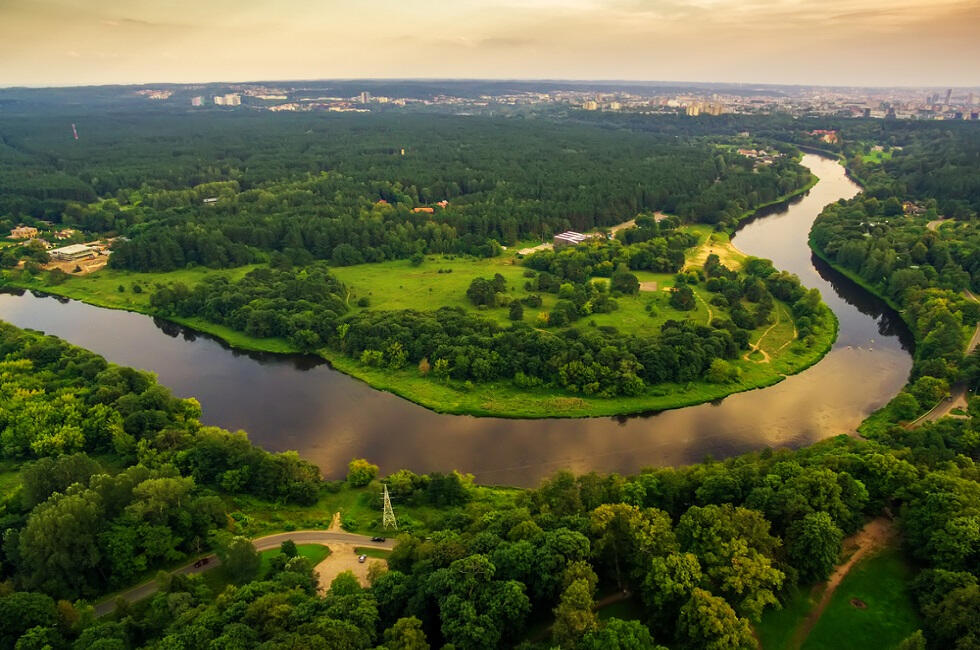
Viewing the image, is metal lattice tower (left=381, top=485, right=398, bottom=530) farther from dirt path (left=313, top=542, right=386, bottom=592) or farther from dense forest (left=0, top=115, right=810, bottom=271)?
dense forest (left=0, top=115, right=810, bottom=271)

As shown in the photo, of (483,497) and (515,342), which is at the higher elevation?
(515,342)

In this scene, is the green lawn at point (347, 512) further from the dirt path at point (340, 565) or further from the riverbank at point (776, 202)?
the riverbank at point (776, 202)

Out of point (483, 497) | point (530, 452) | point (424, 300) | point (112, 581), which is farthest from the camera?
point (424, 300)

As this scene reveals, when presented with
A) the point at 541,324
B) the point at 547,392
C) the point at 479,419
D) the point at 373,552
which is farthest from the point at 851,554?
the point at 541,324

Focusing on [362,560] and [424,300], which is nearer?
[362,560]

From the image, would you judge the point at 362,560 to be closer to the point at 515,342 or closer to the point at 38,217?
the point at 515,342

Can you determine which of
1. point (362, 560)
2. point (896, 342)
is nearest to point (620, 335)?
point (896, 342)

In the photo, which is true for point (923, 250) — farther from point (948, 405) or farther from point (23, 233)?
point (23, 233)

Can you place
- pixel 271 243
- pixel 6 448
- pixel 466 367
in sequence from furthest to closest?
1. pixel 271 243
2. pixel 466 367
3. pixel 6 448
